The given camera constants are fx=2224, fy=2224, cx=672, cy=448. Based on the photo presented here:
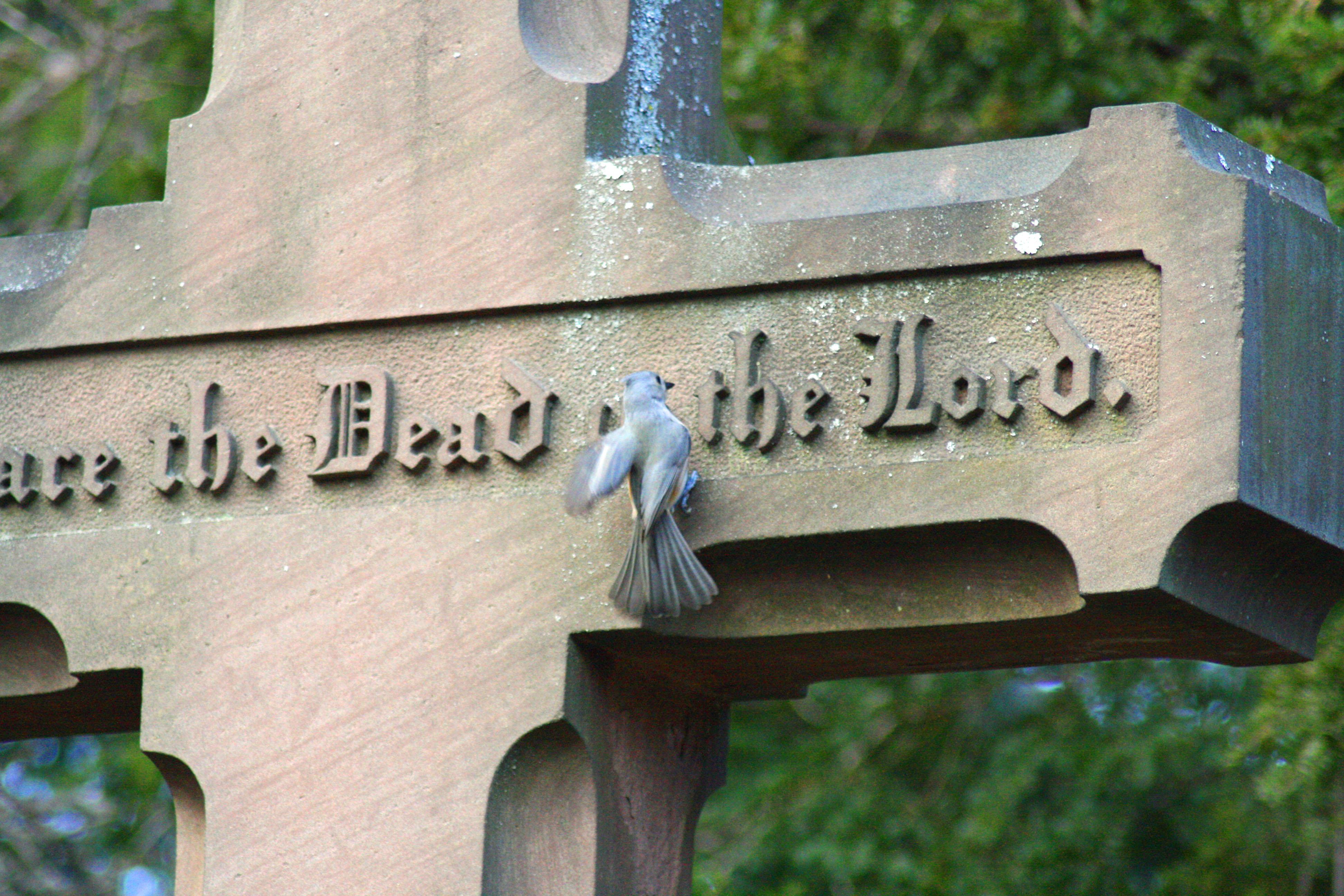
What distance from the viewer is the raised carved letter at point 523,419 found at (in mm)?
3391

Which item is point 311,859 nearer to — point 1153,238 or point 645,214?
point 645,214

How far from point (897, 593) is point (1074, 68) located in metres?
3.09

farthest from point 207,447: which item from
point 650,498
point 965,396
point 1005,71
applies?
point 1005,71

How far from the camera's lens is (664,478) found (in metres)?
3.20

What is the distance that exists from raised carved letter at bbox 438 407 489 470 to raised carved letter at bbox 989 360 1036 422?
0.80 meters

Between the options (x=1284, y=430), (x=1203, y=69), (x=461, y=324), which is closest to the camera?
(x=1284, y=430)

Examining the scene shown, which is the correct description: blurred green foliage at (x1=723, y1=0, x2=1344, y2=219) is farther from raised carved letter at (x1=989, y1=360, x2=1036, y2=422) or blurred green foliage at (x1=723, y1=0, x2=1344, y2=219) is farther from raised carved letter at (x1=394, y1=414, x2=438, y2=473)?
raised carved letter at (x1=394, y1=414, x2=438, y2=473)

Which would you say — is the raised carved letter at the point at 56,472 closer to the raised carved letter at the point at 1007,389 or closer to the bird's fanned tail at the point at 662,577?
the bird's fanned tail at the point at 662,577

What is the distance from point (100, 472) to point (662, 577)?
1.06 metres

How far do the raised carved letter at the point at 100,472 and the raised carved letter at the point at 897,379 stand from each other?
128cm

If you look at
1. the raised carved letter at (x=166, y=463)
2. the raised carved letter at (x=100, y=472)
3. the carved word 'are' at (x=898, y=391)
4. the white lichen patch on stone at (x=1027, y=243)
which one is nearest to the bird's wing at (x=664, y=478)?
the carved word 'are' at (x=898, y=391)

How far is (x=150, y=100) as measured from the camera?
7.14m

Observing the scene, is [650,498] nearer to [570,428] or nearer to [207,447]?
[570,428]

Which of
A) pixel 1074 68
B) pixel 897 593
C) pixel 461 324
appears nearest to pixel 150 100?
pixel 1074 68
